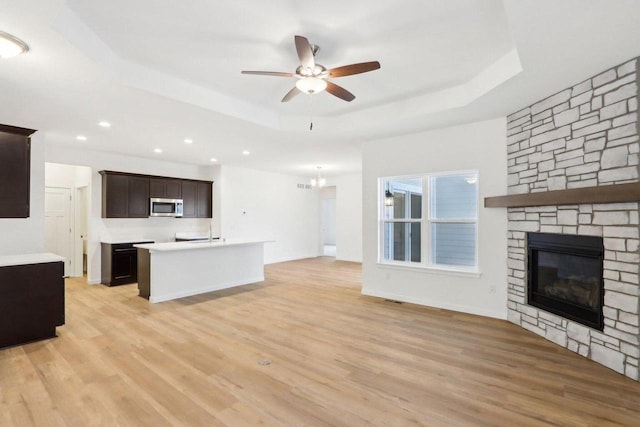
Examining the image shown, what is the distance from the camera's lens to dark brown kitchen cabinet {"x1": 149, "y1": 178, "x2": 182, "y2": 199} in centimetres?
707

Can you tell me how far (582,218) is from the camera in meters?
3.23


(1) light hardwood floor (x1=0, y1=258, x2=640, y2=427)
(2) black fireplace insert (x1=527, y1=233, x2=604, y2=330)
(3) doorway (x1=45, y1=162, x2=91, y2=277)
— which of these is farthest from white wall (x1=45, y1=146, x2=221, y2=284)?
(2) black fireplace insert (x1=527, y1=233, x2=604, y2=330)

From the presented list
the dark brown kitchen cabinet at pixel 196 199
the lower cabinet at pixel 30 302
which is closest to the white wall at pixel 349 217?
the dark brown kitchen cabinet at pixel 196 199

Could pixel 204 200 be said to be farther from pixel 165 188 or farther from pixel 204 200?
pixel 165 188

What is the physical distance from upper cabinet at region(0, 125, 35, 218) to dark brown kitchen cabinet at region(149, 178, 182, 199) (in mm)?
2883

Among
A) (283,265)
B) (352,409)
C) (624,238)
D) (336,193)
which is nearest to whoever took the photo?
(352,409)

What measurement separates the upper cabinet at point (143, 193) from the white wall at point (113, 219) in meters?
0.22

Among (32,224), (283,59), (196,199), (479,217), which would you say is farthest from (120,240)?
(479,217)

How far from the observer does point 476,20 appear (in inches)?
101

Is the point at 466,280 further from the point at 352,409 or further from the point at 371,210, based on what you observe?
the point at 352,409

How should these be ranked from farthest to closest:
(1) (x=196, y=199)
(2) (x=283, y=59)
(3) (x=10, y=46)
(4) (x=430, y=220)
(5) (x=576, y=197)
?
1. (1) (x=196, y=199)
2. (4) (x=430, y=220)
3. (2) (x=283, y=59)
4. (5) (x=576, y=197)
5. (3) (x=10, y=46)

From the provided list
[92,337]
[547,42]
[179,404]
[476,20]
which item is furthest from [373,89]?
[92,337]

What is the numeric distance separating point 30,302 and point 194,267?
2.32 m

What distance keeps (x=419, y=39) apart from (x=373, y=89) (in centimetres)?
114
